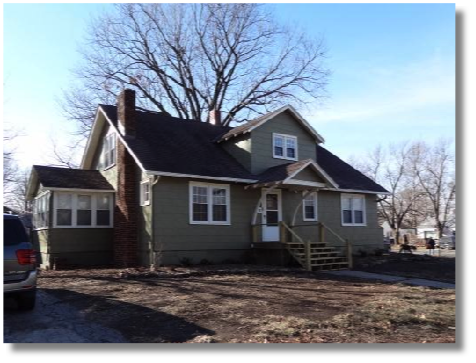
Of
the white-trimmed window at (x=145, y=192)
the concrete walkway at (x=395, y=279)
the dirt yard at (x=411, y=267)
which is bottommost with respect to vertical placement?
the dirt yard at (x=411, y=267)

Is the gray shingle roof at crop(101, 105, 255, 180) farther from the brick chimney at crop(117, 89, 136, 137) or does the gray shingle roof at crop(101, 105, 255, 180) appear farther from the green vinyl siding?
the green vinyl siding

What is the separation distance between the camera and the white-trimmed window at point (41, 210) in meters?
17.2

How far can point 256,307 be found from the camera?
839 cm

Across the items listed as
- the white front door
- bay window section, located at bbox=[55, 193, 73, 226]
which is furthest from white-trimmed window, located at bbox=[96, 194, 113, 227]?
the white front door

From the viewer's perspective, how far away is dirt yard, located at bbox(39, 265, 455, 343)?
6.60 metres

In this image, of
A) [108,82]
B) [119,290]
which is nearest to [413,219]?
[108,82]

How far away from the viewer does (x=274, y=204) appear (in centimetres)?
1794

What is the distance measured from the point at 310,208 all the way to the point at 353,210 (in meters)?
2.56

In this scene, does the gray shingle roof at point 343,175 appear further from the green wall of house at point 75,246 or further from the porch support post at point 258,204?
the green wall of house at point 75,246

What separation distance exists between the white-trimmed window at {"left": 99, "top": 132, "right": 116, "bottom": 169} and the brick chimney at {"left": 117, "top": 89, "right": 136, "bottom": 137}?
1547mm

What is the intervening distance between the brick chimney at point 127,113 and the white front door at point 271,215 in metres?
5.36

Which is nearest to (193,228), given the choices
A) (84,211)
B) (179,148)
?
(179,148)

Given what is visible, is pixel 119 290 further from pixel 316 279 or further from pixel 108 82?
pixel 108 82

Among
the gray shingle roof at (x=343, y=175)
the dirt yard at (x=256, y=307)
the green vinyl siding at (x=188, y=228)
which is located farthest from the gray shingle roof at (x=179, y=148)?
the gray shingle roof at (x=343, y=175)
